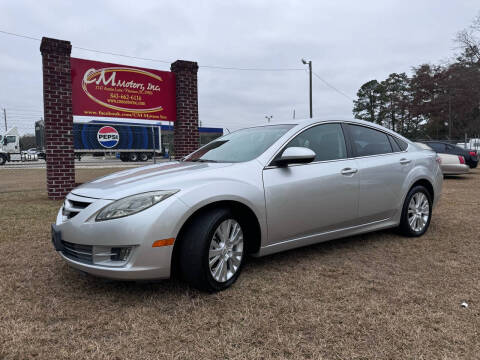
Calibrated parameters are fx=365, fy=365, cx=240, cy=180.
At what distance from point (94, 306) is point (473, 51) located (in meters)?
37.9

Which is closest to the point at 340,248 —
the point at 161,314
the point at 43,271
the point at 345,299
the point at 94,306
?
the point at 345,299

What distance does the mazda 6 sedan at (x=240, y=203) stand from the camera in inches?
103

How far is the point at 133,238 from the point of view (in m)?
2.55

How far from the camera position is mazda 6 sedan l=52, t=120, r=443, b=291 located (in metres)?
2.62

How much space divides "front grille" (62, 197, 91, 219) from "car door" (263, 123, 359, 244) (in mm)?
1480

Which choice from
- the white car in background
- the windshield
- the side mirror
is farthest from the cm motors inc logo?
the side mirror

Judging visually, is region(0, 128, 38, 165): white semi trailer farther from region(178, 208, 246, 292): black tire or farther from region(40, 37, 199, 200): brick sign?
region(178, 208, 246, 292): black tire

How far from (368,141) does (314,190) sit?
1.21 m

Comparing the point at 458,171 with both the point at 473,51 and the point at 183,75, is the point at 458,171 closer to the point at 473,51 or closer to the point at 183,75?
the point at 183,75

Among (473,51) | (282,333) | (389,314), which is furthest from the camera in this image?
(473,51)

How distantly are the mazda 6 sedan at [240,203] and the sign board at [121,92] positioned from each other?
483cm

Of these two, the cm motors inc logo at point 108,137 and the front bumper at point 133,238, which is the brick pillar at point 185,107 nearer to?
the front bumper at point 133,238

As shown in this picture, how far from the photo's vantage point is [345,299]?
2770 millimetres

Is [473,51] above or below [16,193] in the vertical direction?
above
